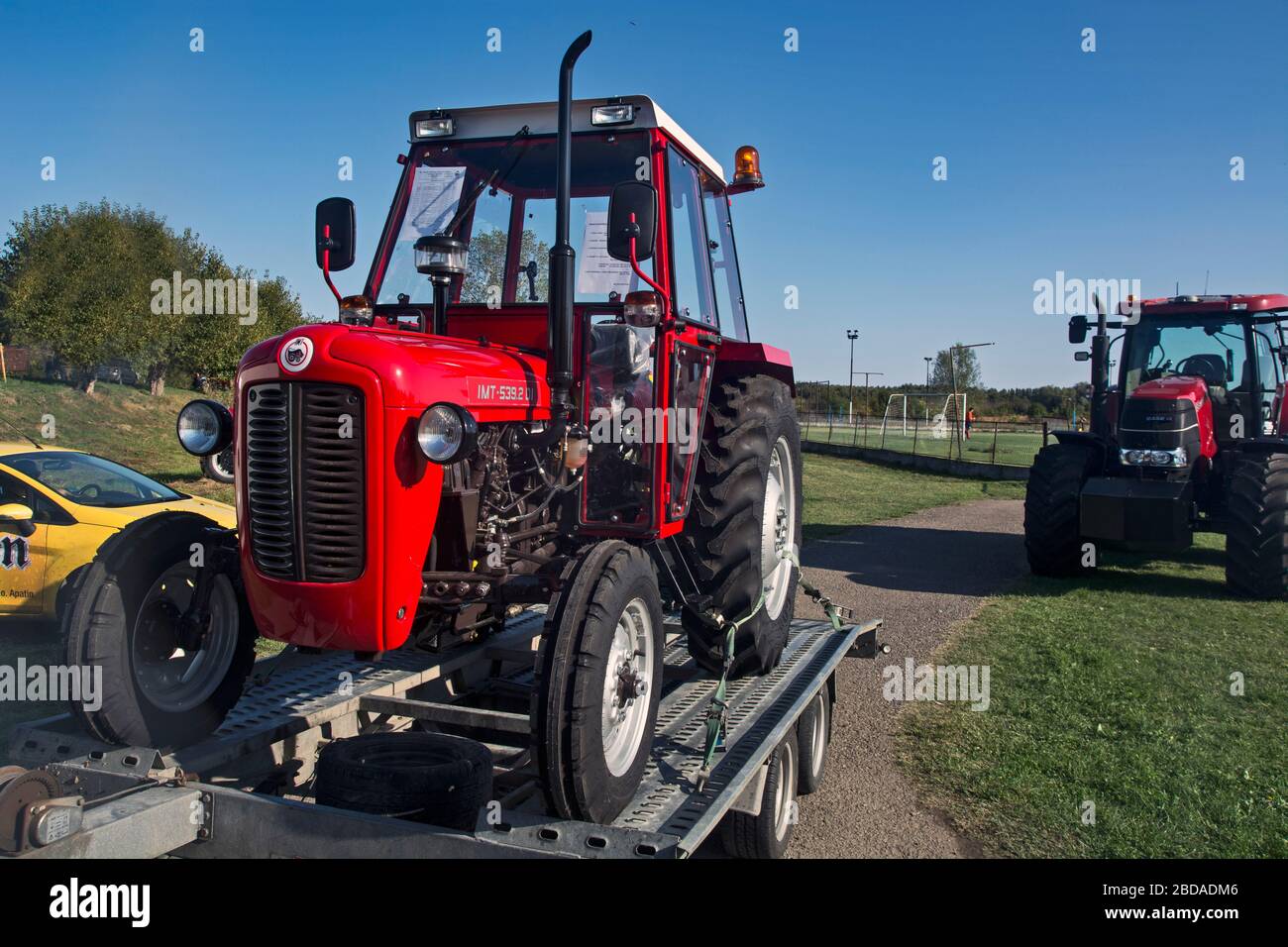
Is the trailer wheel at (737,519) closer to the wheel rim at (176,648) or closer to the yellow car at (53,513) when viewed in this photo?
the wheel rim at (176,648)

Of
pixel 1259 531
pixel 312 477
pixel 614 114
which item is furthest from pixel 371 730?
pixel 1259 531

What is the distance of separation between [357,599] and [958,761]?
3.64m

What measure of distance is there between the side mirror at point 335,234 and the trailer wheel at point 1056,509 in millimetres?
8472

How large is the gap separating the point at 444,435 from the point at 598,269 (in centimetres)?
147

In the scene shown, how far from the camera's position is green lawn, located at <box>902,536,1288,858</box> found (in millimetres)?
4547

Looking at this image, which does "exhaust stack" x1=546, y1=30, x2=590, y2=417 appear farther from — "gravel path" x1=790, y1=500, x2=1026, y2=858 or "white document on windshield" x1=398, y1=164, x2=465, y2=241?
"gravel path" x1=790, y1=500, x2=1026, y2=858

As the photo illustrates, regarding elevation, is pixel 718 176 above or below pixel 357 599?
above

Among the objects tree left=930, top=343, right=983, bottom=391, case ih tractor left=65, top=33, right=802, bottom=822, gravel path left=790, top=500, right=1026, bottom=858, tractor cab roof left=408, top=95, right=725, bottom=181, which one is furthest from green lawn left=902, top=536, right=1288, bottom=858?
tree left=930, top=343, right=983, bottom=391

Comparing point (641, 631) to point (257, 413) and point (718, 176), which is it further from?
point (718, 176)

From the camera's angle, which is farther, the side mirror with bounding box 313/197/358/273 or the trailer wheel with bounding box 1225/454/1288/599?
the trailer wheel with bounding box 1225/454/1288/599

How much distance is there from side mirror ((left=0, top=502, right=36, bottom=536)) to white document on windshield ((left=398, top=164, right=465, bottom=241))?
4829 mm

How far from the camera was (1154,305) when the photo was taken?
11414 mm

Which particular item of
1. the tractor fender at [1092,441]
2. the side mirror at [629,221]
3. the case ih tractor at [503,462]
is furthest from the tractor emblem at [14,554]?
the tractor fender at [1092,441]
